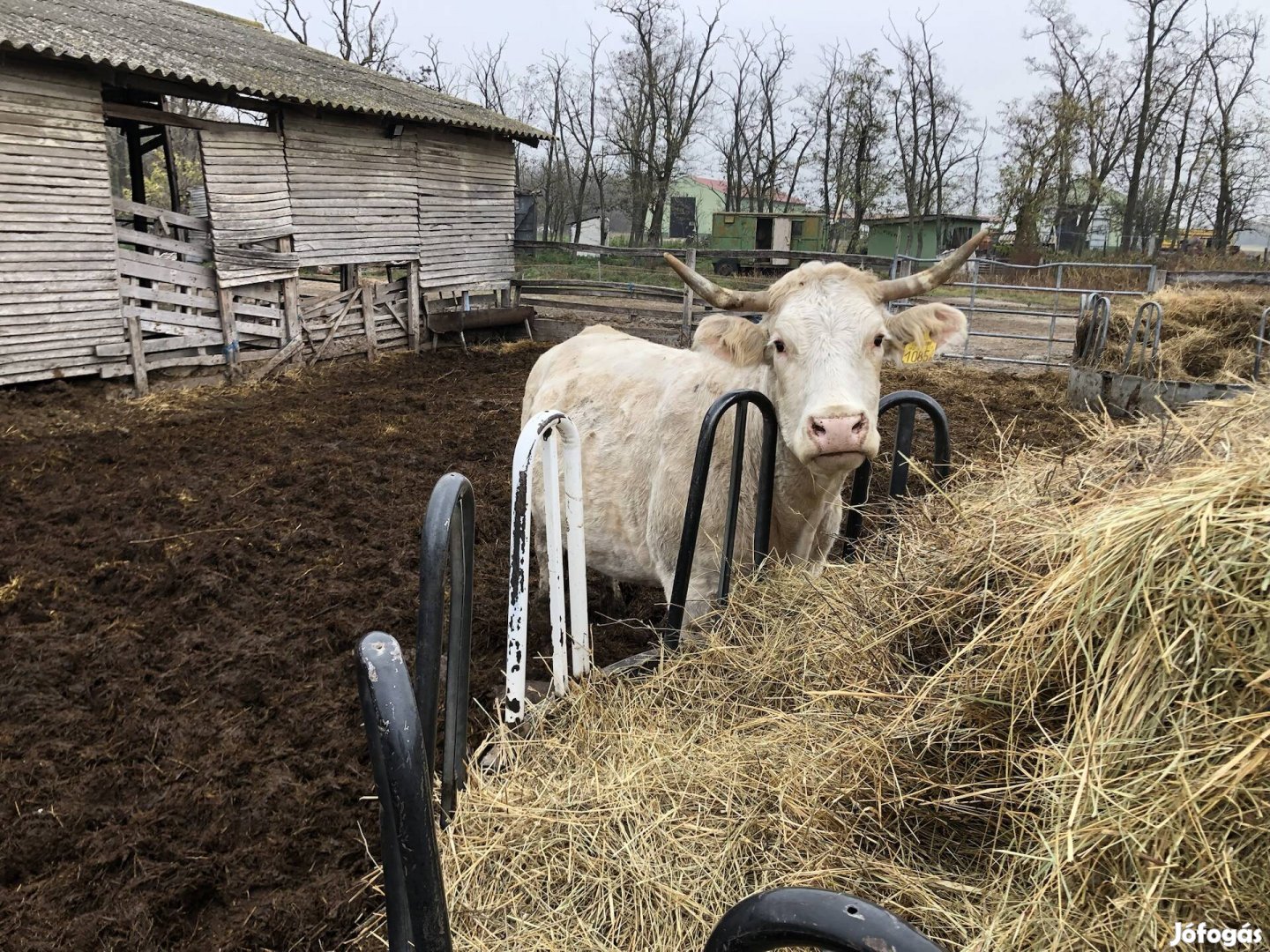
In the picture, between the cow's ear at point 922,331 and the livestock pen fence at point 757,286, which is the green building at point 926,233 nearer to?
the livestock pen fence at point 757,286

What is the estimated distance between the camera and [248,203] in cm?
1150

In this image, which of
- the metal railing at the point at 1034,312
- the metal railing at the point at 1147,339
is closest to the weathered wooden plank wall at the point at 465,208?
the metal railing at the point at 1034,312

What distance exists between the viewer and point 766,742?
2.18 meters

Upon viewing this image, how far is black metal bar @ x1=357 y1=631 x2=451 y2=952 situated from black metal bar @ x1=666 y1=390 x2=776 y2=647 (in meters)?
1.75

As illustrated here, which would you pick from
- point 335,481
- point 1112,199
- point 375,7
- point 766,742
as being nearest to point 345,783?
point 766,742

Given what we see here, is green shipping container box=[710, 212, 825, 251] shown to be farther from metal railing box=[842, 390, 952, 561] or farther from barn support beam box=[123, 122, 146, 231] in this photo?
metal railing box=[842, 390, 952, 561]

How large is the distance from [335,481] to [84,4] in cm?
1061

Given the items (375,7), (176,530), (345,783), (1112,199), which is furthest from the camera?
(1112,199)

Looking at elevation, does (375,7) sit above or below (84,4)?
above

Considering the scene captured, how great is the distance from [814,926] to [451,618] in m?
1.26

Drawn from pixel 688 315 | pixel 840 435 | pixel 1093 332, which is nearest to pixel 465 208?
pixel 688 315

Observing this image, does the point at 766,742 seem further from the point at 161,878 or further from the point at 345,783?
the point at 161,878

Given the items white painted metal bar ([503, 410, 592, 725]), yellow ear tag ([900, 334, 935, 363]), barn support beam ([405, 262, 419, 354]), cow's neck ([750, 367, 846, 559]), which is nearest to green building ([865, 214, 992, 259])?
barn support beam ([405, 262, 419, 354])

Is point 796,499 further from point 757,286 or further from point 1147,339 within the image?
point 757,286
